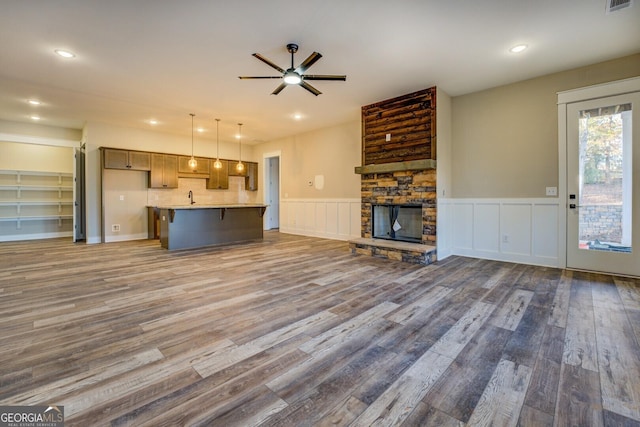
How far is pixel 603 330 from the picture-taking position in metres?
2.27

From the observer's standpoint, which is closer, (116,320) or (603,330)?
(603,330)

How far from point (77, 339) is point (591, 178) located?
599 cm

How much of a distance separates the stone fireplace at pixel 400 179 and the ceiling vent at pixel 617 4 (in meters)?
2.13

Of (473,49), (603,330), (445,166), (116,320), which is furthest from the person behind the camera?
(445,166)

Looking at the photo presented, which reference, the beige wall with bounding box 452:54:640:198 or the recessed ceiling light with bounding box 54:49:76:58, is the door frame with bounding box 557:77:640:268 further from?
the recessed ceiling light with bounding box 54:49:76:58

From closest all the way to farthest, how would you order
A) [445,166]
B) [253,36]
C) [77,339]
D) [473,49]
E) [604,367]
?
[604,367], [77,339], [253,36], [473,49], [445,166]

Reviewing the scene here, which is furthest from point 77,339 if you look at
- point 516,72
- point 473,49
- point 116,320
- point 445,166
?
point 516,72

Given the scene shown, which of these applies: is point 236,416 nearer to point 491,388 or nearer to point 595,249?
point 491,388

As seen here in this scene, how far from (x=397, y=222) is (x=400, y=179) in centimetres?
85

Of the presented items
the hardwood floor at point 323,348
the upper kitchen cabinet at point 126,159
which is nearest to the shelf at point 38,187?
the upper kitchen cabinet at point 126,159

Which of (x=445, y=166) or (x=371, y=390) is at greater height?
(x=445, y=166)

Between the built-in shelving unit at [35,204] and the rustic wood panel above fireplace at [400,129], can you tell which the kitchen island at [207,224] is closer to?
the rustic wood panel above fireplace at [400,129]

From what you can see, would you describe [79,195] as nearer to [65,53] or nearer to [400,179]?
[65,53]

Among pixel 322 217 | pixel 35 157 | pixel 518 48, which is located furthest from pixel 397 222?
pixel 35 157
